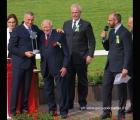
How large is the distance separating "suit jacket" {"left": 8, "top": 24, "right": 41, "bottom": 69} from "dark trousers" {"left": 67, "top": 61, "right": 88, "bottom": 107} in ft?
3.57

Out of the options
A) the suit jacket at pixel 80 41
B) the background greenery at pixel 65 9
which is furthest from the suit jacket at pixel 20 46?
the background greenery at pixel 65 9

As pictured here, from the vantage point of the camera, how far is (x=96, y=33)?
65.1ft

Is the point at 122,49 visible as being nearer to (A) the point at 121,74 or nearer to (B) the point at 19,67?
(A) the point at 121,74

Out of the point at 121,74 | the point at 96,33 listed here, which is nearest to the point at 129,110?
the point at 121,74

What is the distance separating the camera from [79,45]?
41.0 feet

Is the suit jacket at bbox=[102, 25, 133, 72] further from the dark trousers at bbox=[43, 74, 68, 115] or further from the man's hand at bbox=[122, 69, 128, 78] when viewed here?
the dark trousers at bbox=[43, 74, 68, 115]

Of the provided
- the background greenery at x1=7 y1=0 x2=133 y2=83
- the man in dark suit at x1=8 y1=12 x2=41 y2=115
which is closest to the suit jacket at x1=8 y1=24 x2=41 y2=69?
the man in dark suit at x1=8 y1=12 x2=41 y2=115

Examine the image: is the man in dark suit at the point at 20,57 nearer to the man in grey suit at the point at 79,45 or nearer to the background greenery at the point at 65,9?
the man in grey suit at the point at 79,45

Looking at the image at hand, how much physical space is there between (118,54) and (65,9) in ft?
35.6

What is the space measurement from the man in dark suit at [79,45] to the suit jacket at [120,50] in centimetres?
102

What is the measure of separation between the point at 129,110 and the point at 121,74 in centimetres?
124

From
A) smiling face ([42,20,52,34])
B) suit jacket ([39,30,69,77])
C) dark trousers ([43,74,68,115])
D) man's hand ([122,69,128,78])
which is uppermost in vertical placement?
smiling face ([42,20,52,34])

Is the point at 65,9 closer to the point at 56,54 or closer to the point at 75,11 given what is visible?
the point at 75,11

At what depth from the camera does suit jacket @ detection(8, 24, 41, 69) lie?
38.5 ft
